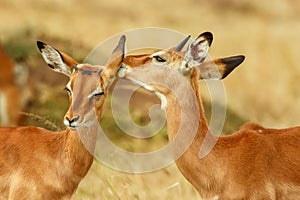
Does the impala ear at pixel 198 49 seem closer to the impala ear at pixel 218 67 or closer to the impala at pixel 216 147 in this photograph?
the impala at pixel 216 147

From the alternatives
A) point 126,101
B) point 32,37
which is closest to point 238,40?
point 32,37

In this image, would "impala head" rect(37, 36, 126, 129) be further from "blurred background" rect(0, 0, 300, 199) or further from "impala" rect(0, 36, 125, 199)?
"blurred background" rect(0, 0, 300, 199)

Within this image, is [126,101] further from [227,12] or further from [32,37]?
Answer: [227,12]

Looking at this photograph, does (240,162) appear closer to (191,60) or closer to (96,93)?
(191,60)

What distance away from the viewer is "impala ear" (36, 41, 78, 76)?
24.9 feet

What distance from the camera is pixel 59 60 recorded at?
762 cm

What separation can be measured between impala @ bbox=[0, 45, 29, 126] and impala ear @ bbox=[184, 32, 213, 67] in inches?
241

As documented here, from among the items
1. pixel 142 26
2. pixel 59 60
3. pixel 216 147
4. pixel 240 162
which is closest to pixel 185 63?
pixel 216 147

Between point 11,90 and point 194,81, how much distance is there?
22.8ft

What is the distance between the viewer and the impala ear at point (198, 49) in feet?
24.3

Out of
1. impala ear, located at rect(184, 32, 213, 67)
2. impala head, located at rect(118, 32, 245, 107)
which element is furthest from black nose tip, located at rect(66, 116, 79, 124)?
impala ear, located at rect(184, 32, 213, 67)

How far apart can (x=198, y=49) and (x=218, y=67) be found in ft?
0.77

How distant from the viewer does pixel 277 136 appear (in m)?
7.56

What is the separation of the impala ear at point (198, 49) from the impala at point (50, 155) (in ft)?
1.47
